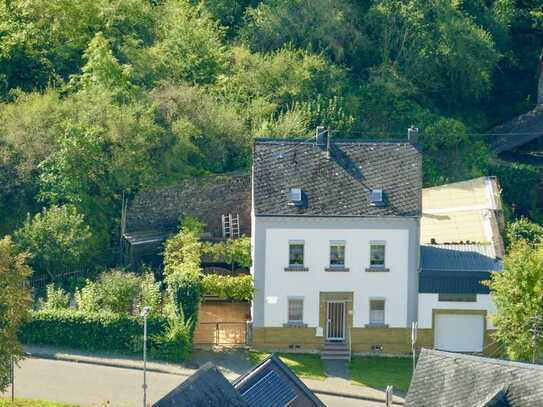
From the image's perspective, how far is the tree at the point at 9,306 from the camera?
152ft

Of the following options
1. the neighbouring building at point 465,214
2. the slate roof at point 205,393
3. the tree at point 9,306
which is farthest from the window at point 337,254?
the slate roof at point 205,393

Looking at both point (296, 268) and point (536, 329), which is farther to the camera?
point (296, 268)

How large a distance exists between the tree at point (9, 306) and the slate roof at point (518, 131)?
3257 cm

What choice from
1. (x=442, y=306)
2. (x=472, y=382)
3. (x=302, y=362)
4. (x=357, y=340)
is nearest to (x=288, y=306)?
(x=302, y=362)

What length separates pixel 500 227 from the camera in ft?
205

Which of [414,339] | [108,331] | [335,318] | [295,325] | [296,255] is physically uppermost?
[296,255]

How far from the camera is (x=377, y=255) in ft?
186

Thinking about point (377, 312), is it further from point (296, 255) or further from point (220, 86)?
point (220, 86)

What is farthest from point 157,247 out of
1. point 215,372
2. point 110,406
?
point 215,372

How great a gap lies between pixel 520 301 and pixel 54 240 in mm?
18522

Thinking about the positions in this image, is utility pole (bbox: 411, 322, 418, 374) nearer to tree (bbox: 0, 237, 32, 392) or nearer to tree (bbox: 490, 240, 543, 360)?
tree (bbox: 490, 240, 543, 360)

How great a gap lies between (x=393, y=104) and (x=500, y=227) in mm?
11355

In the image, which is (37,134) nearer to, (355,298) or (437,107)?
(355,298)

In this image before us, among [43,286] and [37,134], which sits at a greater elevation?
[37,134]
